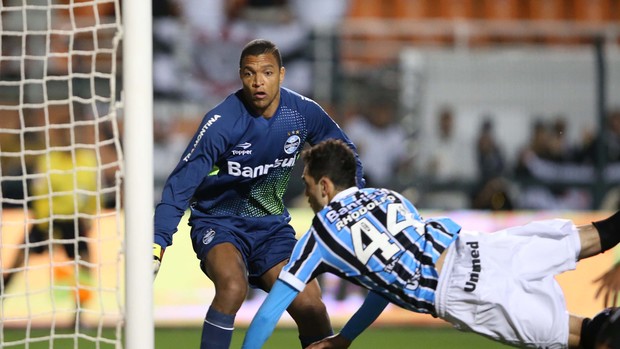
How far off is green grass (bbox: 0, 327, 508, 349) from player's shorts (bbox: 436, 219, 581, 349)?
363 cm

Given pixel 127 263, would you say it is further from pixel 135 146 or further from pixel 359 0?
pixel 359 0

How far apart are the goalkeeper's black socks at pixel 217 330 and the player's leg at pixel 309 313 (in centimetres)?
38

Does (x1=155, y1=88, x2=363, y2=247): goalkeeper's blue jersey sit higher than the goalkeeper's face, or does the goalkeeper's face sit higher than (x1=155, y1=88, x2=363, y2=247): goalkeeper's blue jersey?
the goalkeeper's face

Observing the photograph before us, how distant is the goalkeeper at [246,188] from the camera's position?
496 cm

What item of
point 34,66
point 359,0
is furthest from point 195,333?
point 359,0

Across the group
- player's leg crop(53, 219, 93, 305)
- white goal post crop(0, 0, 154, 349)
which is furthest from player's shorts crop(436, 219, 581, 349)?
player's leg crop(53, 219, 93, 305)

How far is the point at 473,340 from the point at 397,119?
3.27 metres

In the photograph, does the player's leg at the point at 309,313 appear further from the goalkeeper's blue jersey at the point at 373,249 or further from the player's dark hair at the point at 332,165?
the player's dark hair at the point at 332,165

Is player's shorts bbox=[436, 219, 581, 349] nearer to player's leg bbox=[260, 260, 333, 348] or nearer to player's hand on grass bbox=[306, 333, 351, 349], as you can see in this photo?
player's hand on grass bbox=[306, 333, 351, 349]

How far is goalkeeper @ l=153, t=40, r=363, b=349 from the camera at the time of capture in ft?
16.3

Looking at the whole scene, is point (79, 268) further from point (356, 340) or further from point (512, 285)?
point (512, 285)

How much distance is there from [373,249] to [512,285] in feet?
1.97

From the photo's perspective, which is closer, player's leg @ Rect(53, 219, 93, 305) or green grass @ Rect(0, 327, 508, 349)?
green grass @ Rect(0, 327, 508, 349)

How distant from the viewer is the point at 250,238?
17.4 feet
